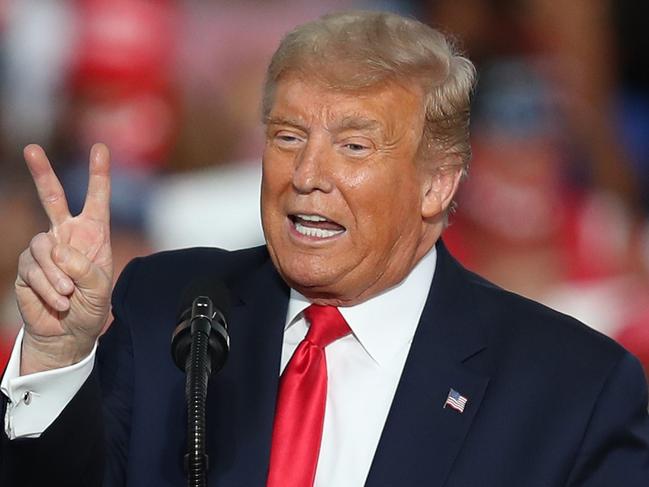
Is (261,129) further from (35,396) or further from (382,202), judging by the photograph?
(35,396)

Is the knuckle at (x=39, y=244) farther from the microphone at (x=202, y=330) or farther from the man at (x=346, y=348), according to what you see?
the microphone at (x=202, y=330)

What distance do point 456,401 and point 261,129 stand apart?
7.03 feet

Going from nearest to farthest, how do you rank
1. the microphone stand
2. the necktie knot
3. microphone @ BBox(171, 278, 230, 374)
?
the microphone stand, microphone @ BBox(171, 278, 230, 374), the necktie knot

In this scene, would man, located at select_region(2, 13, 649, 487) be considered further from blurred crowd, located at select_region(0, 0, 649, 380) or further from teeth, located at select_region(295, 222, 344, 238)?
blurred crowd, located at select_region(0, 0, 649, 380)

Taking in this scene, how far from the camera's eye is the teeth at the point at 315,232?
6.95 ft

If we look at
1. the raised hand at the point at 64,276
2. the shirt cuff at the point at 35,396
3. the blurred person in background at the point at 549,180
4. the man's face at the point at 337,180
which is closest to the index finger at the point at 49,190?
the raised hand at the point at 64,276

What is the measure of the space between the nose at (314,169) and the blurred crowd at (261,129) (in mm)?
1955

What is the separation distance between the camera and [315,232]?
83.7 inches

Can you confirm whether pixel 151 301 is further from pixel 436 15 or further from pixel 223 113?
pixel 436 15

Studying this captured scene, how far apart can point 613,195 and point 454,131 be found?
2.05 meters

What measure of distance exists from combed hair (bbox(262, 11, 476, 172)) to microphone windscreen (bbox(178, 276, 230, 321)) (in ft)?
1.29

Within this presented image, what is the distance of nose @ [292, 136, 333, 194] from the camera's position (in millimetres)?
2068

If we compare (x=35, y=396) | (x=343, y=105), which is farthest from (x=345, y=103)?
(x=35, y=396)

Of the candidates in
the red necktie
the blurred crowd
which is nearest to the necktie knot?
the red necktie
